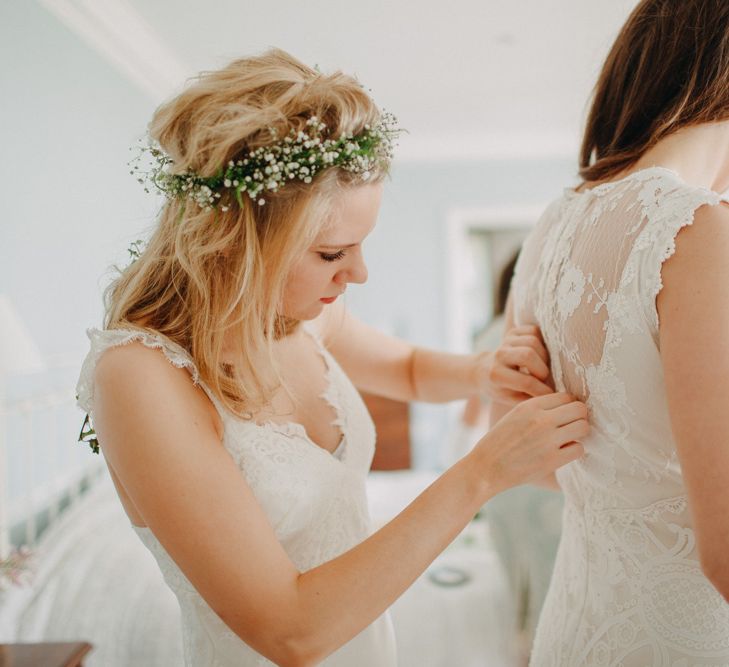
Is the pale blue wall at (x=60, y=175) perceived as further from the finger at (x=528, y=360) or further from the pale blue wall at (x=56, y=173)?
the finger at (x=528, y=360)

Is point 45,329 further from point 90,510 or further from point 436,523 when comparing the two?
point 436,523

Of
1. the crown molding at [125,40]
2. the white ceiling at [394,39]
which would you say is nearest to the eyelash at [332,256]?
the white ceiling at [394,39]

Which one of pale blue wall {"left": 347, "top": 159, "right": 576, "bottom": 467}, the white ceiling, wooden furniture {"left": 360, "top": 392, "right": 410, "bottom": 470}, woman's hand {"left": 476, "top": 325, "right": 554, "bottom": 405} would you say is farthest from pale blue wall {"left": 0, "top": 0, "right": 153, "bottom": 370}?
pale blue wall {"left": 347, "top": 159, "right": 576, "bottom": 467}

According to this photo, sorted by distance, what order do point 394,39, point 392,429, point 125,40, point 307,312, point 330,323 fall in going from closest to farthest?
point 307,312
point 330,323
point 125,40
point 394,39
point 392,429

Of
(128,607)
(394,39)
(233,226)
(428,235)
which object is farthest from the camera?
(428,235)

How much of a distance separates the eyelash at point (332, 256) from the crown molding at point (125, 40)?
221cm

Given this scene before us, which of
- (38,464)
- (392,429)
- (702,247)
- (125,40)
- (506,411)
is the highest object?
(125,40)

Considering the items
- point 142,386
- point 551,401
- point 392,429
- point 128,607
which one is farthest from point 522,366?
point 392,429

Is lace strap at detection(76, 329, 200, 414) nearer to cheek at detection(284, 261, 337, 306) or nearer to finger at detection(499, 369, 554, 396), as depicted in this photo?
cheek at detection(284, 261, 337, 306)

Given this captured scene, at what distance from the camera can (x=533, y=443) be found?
2.68 ft

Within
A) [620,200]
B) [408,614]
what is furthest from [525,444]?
[408,614]

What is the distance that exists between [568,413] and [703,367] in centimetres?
22

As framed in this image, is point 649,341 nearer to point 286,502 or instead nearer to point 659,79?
point 659,79

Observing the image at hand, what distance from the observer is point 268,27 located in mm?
3160
